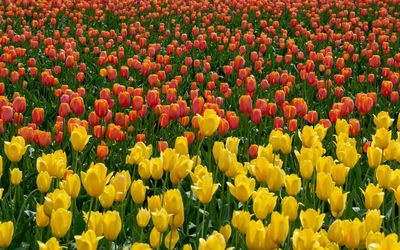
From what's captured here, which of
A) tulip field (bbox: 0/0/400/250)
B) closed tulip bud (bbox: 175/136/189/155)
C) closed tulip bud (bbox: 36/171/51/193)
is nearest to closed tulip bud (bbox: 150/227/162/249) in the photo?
tulip field (bbox: 0/0/400/250)

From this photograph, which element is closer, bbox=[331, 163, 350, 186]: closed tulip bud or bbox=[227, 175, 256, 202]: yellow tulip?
bbox=[227, 175, 256, 202]: yellow tulip

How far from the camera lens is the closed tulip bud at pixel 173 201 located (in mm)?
2086

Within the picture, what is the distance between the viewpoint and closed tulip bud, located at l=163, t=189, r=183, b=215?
2086 millimetres

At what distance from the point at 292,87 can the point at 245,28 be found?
4139 mm

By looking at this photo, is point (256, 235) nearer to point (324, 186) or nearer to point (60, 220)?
point (324, 186)

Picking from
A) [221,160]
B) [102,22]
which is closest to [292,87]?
[221,160]

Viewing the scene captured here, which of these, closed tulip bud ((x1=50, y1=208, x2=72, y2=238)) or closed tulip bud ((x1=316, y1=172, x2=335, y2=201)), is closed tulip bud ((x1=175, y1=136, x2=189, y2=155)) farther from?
closed tulip bud ((x1=50, y1=208, x2=72, y2=238))

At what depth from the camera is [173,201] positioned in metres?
2.10

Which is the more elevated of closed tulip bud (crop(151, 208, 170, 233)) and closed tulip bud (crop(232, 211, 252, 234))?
closed tulip bud (crop(151, 208, 170, 233))

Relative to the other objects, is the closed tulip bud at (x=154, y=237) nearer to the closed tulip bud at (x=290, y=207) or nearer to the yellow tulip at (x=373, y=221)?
the closed tulip bud at (x=290, y=207)

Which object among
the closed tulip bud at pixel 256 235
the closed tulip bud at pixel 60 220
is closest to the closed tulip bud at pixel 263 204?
the closed tulip bud at pixel 256 235

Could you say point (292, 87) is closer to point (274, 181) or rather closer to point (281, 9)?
point (274, 181)

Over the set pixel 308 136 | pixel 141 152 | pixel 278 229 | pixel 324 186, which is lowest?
pixel 141 152

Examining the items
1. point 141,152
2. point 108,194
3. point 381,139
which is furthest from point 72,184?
point 381,139
